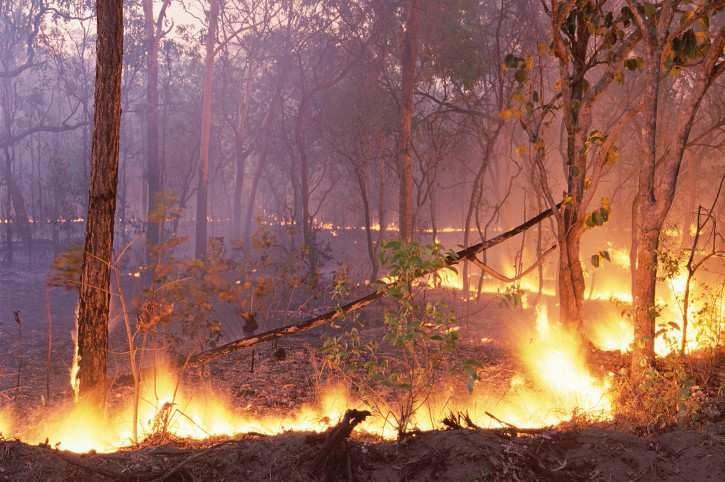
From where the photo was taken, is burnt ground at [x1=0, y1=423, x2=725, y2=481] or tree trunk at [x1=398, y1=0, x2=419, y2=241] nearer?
burnt ground at [x1=0, y1=423, x2=725, y2=481]

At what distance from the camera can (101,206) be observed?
18.8ft

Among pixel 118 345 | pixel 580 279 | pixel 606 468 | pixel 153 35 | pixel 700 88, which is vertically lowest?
pixel 118 345

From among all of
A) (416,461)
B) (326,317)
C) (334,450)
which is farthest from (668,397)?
(326,317)

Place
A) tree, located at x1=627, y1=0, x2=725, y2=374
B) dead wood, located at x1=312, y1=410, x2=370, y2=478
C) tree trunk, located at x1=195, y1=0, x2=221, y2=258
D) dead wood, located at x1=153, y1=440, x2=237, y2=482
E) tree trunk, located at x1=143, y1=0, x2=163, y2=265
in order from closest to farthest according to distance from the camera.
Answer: dead wood, located at x1=153, y1=440, x2=237, y2=482
dead wood, located at x1=312, y1=410, x2=370, y2=478
tree, located at x1=627, y1=0, x2=725, y2=374
tree trunk, located at x1=143, y1=0, x2=163, y2=265
tree trunk, located at x1=195, y1=0, x2=221, y2=258

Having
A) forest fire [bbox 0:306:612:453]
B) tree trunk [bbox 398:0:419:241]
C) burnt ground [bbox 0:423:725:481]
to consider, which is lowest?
forest fire [bbox 0:306:612:453]

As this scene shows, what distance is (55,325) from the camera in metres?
15.0

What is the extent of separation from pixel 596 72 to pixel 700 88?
87.8ft

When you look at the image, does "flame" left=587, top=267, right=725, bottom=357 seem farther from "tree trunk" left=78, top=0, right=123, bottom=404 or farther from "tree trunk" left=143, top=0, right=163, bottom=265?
"tree trunk" left=143, top=0, right=163, bottom=265

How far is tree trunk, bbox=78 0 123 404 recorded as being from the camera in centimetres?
570

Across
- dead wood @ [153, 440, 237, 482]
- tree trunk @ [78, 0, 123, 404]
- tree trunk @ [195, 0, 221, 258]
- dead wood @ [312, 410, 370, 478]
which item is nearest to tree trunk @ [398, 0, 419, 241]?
tree trunk @ [78, 0, 123, 404]

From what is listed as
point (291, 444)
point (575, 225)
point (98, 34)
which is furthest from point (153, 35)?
point (291, 444)

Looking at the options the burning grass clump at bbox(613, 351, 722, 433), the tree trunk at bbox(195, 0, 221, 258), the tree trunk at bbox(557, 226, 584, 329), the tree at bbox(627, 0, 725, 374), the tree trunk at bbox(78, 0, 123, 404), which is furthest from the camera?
the tree trunk at bbox(195, 0, 221, 258)

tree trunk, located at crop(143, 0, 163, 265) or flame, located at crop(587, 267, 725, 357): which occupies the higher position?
tree trunk, located at crop(143, 0, 163, 265)

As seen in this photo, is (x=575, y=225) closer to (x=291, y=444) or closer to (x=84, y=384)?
(x=291, y=444)
